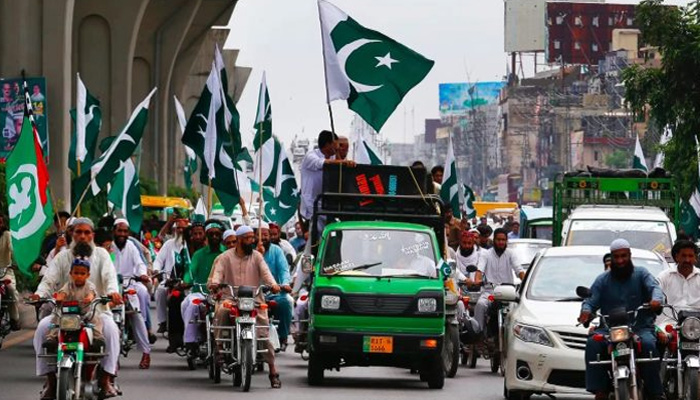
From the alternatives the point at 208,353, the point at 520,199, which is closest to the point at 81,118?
the point at 208,353

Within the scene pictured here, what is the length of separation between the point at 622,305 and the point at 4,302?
34.6ft

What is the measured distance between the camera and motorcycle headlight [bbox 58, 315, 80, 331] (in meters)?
14.4

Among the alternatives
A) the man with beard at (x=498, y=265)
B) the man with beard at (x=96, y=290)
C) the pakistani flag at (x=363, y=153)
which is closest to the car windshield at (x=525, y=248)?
A: the pakistani flag at (x=363, y=153)

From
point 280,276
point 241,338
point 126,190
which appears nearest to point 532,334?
point 241,338

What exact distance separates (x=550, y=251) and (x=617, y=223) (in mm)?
8535

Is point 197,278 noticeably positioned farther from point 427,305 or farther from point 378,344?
point 427,305

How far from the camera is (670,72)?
41531 mm

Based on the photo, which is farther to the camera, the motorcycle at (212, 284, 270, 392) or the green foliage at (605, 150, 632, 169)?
the green foliage at (605, 150, 632, 169)

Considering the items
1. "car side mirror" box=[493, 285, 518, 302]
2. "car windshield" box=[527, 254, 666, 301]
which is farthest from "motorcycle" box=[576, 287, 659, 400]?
"car windshield" box=[527, 254, 666, 301]

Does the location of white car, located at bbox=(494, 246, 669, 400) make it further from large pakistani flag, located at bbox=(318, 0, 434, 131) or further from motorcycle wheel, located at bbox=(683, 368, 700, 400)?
large pakistani flag, located at bbox=(318, 0, 434, 131)

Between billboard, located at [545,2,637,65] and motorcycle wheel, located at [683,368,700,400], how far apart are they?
142 m

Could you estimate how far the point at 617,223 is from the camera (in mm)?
26609

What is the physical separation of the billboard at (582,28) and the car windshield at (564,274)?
13867 cm

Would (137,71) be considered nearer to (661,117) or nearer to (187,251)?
(661,117)
